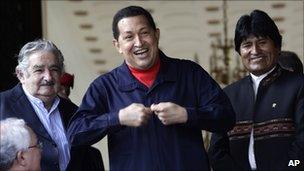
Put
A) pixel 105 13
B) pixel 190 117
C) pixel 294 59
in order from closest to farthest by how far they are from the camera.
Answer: pixel 190 117
pixel 294 59
pixel 105 13

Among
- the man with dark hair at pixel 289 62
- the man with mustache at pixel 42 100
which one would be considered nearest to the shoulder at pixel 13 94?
the man with mustache at pixel 42 100

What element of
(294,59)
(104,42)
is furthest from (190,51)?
(294,59)

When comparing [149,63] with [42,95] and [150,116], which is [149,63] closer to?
[150,116]

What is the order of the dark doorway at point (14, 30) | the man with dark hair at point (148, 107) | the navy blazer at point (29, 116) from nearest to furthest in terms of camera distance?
the man with dark hair at point (148, 107)
the navy blazer at point (29, 116)
the dark doorway at point (14, 30)

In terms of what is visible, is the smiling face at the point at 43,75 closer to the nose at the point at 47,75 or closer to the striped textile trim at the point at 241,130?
the nose at the point at 47,75

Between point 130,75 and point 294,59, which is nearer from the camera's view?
point 130,75

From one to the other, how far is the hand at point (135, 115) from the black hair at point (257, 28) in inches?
38.9

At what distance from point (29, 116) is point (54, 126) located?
152 mm

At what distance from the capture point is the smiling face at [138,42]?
3584 mm

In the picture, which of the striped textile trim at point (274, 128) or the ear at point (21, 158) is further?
the striped textile trim at point (274, 128)

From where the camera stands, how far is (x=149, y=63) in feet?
11.8

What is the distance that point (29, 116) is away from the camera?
12.9ft

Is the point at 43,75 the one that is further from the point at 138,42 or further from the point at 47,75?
the point at 138,42

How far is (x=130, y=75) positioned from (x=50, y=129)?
2.03 ft
